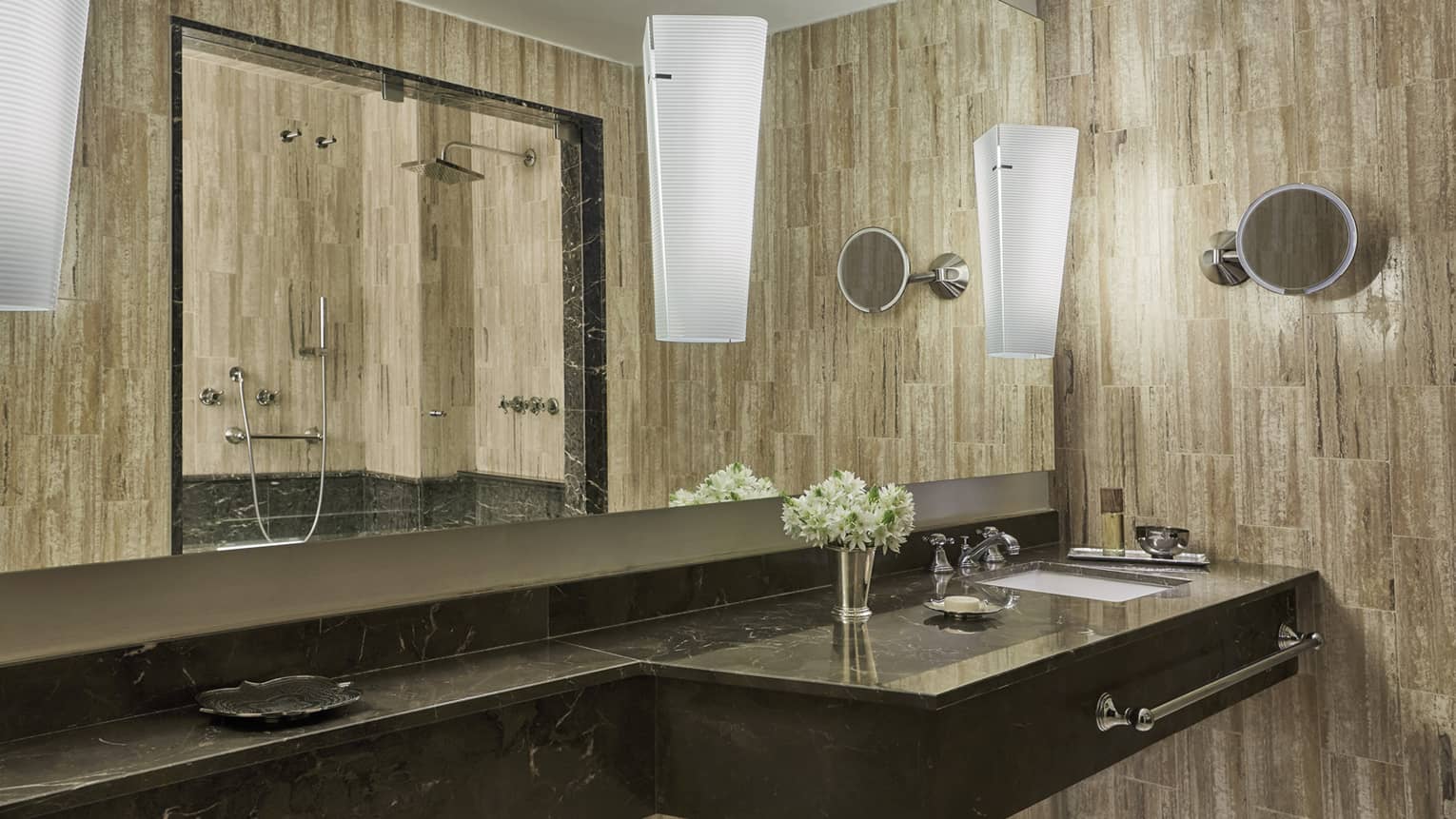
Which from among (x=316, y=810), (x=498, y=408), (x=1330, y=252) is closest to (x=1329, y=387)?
(x=1330, y=252)

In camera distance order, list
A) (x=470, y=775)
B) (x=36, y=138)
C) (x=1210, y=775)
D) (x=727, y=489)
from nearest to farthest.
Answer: (x=36, y=138)
(x=470, y=775)
(x=727, y=489)
(x=1210, y=775)

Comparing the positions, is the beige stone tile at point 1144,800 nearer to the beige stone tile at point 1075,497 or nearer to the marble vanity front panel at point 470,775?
the beige stone tile at point 1075,497

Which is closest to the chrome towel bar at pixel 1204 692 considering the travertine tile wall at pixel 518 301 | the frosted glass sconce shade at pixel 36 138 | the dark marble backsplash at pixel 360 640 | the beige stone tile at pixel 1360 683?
the beige stone tile at pixel 1360 683

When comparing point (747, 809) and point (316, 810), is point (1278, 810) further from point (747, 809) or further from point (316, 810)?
point (316, 810)

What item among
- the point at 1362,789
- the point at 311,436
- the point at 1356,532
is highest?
the point at 311,436

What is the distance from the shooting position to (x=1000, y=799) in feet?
5.55

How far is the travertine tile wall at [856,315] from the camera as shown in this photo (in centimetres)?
207

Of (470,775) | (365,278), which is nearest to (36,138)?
(365,278)

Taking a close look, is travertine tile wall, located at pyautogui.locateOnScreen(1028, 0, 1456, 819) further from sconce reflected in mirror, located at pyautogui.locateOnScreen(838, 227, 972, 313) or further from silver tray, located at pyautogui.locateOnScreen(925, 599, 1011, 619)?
silver tray, located at pyautogui.locateOnScreen(925, 599, 1011, 619)

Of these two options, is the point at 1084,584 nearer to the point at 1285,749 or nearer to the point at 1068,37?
the point at 1285,749

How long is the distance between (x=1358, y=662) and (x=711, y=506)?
1583 millimetres

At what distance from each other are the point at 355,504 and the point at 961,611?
1.10 meters

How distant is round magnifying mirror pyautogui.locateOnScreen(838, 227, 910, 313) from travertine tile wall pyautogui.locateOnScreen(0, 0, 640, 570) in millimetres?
1300

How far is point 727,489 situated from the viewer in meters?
2.18
